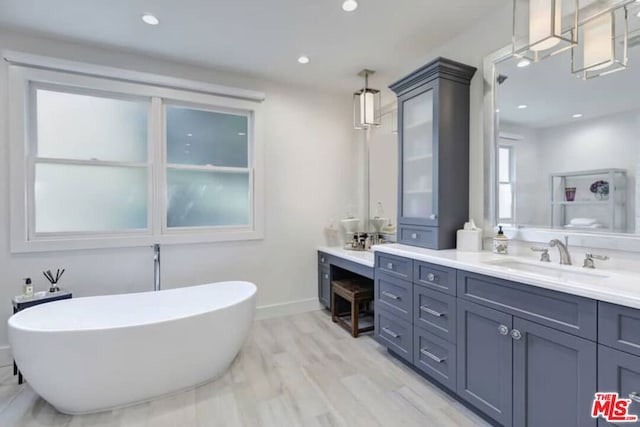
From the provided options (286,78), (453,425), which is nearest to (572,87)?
(453,425)

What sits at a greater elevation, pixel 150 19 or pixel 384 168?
pixel 150 19

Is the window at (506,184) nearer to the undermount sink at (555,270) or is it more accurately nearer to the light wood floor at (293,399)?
the undermount sink at (555,270)

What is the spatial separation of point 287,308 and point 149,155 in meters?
2.17

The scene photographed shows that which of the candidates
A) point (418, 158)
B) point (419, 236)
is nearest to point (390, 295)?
point (419, 236)

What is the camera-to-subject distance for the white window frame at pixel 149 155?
251cm

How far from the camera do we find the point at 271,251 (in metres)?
3.53

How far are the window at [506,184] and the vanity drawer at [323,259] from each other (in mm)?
1838

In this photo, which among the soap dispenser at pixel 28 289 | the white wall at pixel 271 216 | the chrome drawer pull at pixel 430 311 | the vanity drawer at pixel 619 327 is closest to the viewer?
the vanity drawer at pixel 619 327

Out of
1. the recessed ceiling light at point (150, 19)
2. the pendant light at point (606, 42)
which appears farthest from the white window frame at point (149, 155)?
the pendant light at point (606, 42)

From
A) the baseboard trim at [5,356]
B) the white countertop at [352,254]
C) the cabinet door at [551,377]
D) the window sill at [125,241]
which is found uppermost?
the window sill at [125,241]

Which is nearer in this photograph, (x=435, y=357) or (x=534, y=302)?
(x=534, y=302)

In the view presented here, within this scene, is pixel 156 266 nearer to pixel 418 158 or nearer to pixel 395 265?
pixel 395 265

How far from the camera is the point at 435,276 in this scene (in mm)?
2045

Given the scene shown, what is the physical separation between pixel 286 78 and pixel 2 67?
2373 mm
